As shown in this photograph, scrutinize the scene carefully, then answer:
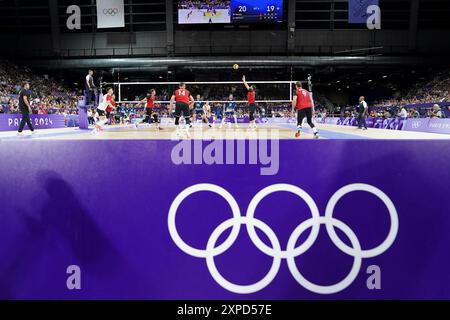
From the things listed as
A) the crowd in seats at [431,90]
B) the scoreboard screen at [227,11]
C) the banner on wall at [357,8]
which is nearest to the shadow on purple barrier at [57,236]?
the banner on wall at [357,8]

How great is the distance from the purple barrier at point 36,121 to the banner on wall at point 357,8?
28.8 meters

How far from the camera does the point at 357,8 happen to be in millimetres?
34562

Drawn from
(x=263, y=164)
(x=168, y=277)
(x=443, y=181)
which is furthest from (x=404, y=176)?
(x=168, y=277)

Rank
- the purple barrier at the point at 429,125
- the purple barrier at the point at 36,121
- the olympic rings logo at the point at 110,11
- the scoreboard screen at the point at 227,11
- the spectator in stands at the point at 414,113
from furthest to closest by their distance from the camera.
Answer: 1. the scoreboard screen at the point at 227,11
2. the olympic rings logo at the point at 110,11
3. the spectator in stands at the point at 414,113
4. the purple barrier at the point at 36,121
5. the purple barrier at the point at 429,125

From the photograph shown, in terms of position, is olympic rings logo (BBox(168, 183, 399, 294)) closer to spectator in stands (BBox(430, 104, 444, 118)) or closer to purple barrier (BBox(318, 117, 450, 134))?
purple barrier (BBox(318, 117, 450, 134))

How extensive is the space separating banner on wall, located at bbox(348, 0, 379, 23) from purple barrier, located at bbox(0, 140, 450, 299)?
36952 mm

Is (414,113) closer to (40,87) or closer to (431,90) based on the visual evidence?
(431,90)

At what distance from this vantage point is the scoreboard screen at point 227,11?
126 feet

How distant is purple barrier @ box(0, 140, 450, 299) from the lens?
2414 millimetres

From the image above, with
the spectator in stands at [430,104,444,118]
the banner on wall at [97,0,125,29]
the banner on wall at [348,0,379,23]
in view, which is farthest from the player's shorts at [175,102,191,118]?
the banner on wall at [348,0,379,23]

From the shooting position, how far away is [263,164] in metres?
2.43

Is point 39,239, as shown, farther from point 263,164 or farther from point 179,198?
point 263,164

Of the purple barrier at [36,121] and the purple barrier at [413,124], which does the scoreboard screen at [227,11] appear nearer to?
the purple barrier at [413,124]

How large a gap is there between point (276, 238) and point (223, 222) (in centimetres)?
40
